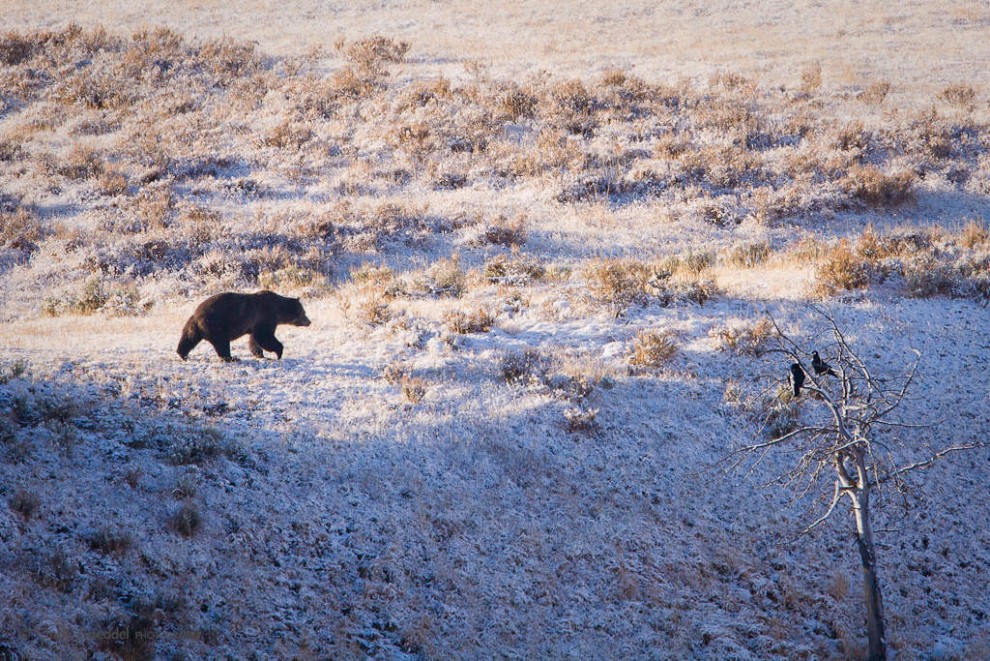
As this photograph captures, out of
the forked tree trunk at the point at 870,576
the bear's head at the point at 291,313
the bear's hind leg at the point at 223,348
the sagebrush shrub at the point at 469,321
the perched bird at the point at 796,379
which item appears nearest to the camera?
the perched bird at the point at 796,379

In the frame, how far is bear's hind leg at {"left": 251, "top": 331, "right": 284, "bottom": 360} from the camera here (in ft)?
35.9

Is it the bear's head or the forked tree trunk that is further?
the bear's head

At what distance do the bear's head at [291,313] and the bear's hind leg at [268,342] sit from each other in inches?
20.2

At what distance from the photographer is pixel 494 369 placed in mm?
11016

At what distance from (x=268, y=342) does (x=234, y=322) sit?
2.16 ft

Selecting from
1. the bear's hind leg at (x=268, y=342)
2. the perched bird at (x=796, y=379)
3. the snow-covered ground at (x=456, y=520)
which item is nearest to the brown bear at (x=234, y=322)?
the bear's hind leg at (x=268, y=342)

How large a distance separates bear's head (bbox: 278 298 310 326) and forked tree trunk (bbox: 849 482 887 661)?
8774 mm

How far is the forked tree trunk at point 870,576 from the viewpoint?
688 cm

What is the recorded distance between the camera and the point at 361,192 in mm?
22516

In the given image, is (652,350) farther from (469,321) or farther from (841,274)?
(841,274)

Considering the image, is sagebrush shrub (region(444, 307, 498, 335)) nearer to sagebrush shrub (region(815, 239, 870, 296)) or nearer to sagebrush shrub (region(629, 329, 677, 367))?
sagebrush shrub (region(629, 329, 677, 367))

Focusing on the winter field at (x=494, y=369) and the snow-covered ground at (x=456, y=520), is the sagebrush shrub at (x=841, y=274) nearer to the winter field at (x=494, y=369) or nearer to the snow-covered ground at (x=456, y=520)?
the winter field at (x=494, y=369)

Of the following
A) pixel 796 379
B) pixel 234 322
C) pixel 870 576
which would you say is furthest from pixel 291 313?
pixel 870 576

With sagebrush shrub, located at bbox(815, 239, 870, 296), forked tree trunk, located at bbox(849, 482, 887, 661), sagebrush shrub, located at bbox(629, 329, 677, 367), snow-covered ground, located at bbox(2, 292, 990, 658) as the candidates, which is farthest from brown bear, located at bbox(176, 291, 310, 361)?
sagebrush shrub, located at bbox(815, 239, 870, 296)
